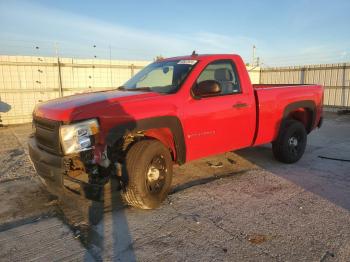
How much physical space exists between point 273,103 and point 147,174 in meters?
2.85

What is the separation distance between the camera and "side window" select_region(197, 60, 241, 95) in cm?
503

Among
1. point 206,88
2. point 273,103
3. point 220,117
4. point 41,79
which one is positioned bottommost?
point 220,117

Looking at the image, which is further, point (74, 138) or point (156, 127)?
point (156, 127)

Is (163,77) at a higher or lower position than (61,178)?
higher

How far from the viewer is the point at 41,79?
13.7 metres

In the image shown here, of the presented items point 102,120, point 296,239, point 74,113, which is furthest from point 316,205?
point 74,113

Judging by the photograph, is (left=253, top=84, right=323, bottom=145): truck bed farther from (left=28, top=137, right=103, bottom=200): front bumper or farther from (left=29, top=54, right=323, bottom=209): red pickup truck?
(left=28, top=137, right=103, bottom=200): front bumper

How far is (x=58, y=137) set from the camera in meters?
3.67

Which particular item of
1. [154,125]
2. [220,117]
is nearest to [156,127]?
[154,125]

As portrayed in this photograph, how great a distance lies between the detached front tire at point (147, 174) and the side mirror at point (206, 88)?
98cm

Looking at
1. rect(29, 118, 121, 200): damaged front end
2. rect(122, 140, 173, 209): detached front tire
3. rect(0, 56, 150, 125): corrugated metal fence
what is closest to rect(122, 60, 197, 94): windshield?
rect(122, 140, 173, 209): detached front tire

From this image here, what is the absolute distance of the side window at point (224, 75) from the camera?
5029 mm

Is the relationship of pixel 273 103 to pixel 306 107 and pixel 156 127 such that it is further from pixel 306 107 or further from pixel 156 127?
pixel 156 127

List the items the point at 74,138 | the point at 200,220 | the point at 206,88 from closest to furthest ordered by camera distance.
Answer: the point at 74,138 < the point at 200,220 < the point at 206,88
